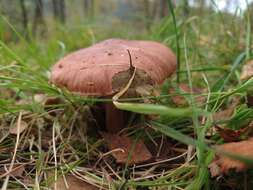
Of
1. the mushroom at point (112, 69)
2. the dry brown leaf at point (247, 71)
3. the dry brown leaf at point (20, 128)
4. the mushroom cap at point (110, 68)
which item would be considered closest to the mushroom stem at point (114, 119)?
the mushroom at point (112, 69)

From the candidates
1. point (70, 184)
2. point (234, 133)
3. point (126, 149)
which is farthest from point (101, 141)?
point (234, 133)

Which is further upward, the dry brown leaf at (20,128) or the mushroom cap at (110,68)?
the mushroom cap at (110,68)

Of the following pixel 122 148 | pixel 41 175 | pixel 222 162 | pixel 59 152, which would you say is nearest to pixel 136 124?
pixel 122 148

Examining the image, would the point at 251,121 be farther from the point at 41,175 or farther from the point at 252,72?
the point at 41,175

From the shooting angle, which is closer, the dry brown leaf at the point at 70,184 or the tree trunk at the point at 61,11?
the dry brown leaf at the point at 70,184

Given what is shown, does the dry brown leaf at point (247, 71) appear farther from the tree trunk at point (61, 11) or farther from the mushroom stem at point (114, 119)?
the tree trunk at point (61, 11)

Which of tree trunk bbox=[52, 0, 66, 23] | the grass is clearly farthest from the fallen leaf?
tree trunk bbox=[52, 0, 66, 23]

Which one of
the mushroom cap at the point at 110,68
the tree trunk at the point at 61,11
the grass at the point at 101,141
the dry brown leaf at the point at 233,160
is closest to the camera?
the dry brown leaf at the point at 233,160

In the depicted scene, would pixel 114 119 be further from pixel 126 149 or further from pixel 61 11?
pixel 61 11
